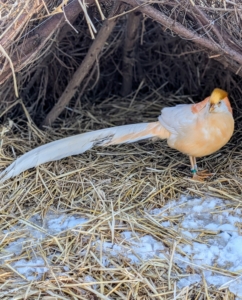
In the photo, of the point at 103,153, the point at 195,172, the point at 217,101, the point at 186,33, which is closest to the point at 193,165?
the point at 195,172

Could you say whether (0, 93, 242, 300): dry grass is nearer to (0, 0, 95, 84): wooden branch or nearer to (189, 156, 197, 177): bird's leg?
(189, 156, 197, 177): bird's leg

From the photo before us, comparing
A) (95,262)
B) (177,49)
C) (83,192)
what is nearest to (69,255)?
(95,262)

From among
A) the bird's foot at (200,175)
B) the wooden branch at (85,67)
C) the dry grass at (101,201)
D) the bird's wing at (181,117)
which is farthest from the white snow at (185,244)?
the wooden branch at (85,67)

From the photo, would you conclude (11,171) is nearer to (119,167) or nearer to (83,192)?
(83,192)

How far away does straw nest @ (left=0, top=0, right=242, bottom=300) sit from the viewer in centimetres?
220

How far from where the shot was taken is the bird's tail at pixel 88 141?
300cm

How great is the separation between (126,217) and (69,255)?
407 millimetres

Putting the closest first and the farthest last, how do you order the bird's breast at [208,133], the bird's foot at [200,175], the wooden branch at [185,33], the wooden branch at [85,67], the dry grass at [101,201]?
the dry grass at [101,201] < the wooden branch at [185,33] < the bird's breast at [208,133] < the bird's foot at [200,175] < the wooden branch at [85,67]

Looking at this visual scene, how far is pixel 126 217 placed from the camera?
101 inches

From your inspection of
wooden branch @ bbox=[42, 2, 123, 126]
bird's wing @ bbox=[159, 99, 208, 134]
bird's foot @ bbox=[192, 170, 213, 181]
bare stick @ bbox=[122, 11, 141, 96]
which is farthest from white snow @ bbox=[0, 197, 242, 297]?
bare stick @ bbox=[122, 11, 141, 96]

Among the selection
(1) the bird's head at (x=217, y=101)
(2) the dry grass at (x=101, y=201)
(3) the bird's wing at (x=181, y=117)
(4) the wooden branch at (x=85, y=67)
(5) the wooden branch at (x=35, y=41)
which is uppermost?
(5) the wooden branch at (x=35, y=41)

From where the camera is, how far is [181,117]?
2926mm

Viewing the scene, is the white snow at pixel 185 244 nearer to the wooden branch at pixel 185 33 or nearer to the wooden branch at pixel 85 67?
the wooden branch at pixel 185 33

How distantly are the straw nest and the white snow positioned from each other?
4 cm
